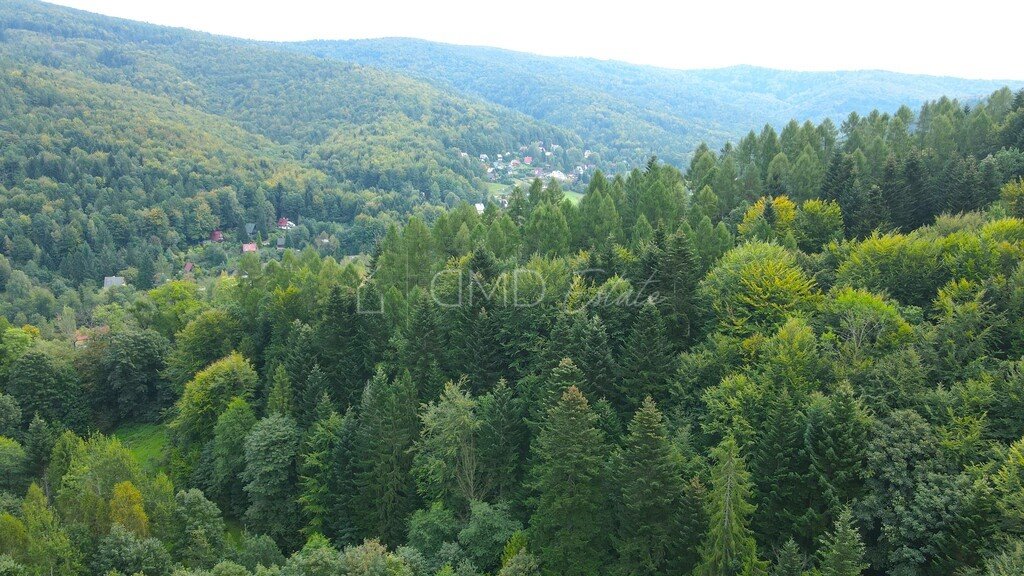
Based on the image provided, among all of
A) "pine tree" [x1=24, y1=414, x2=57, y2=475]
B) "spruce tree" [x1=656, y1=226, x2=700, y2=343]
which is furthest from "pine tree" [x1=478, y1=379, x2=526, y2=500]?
"pine tree" [x1=24, y1=414, x2=57, y2=475]

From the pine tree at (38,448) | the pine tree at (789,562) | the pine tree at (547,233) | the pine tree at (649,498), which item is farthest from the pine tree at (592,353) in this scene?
the pine tree at (38,448)

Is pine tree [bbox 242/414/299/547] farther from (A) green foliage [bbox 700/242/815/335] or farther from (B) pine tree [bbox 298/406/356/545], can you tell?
(A) green foliage [bbox 700/242/815/335]

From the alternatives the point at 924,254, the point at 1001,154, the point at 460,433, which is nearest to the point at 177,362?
the point at 460,433

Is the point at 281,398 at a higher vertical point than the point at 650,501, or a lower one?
lower

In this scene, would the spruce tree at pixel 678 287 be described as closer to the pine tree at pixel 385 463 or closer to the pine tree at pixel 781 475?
→ the pine tree at pixel 781 475

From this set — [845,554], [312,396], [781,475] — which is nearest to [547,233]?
[312,396]

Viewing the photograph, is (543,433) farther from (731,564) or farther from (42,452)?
(42,452)

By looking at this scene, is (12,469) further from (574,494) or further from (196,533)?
(574,494)
